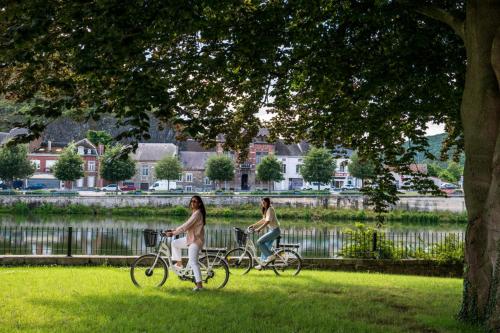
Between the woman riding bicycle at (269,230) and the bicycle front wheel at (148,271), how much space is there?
239cm

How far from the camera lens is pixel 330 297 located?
28.5 ft

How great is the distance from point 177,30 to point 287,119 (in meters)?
6.75

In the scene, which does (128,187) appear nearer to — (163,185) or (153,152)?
(163,185)

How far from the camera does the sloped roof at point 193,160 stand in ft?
281

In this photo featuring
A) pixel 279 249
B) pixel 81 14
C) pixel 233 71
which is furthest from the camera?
pixel 279 249

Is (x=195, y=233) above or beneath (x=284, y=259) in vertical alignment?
above

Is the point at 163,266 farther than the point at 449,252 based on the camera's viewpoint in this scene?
No

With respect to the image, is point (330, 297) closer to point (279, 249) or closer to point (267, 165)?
point (279, 249)

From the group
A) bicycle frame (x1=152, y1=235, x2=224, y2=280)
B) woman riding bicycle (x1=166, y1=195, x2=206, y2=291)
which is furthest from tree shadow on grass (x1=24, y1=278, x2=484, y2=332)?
woman riding bicycle (x1=166, y1=195, x2=206, y2=291)

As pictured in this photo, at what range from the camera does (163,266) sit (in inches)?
368

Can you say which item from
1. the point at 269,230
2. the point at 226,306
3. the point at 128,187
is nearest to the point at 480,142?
the point at 226,306

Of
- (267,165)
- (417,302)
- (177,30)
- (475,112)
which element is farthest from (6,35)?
(267,165)

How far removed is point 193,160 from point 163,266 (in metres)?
77.5

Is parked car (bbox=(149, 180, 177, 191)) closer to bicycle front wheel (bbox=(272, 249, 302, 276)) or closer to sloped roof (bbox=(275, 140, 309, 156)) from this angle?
sloped roof (bbox=(275, 140, 309, 156))
